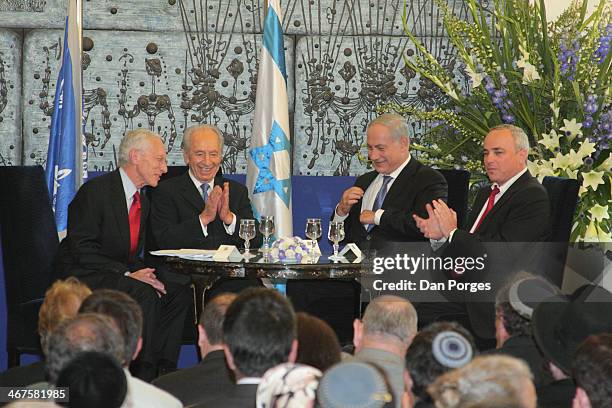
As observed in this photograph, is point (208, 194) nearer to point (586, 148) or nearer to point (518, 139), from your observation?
point (518, 139)

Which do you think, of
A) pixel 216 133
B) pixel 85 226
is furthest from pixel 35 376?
pixel 216 133

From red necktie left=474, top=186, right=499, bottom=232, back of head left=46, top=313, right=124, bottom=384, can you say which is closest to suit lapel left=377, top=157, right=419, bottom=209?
red necktie left=474, top=186, right=499, bottom=232

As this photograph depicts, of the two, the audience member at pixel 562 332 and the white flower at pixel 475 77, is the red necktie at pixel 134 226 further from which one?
the audience member at pixel 562 332

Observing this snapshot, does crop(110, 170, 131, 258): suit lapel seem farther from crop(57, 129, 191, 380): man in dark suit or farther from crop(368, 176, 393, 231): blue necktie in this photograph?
crop(368, 176, 393, 231): blue necktie

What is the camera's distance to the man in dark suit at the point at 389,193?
532 centimetres

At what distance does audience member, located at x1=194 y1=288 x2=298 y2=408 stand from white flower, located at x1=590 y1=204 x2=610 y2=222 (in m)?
3.65

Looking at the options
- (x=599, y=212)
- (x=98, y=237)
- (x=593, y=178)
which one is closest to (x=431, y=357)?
(x=98, y=237)

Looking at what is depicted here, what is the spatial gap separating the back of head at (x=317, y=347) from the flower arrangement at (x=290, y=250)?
7.36 feet

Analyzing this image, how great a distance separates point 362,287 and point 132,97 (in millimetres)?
2936

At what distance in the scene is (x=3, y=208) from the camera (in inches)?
198

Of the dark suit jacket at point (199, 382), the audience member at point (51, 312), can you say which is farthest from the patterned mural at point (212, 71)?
the dark suit jacket at point (199, 382)

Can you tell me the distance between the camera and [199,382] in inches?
111

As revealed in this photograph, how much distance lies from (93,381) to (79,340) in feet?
0.82

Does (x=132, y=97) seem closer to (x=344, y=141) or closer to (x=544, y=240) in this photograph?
(x=344, y=141)
